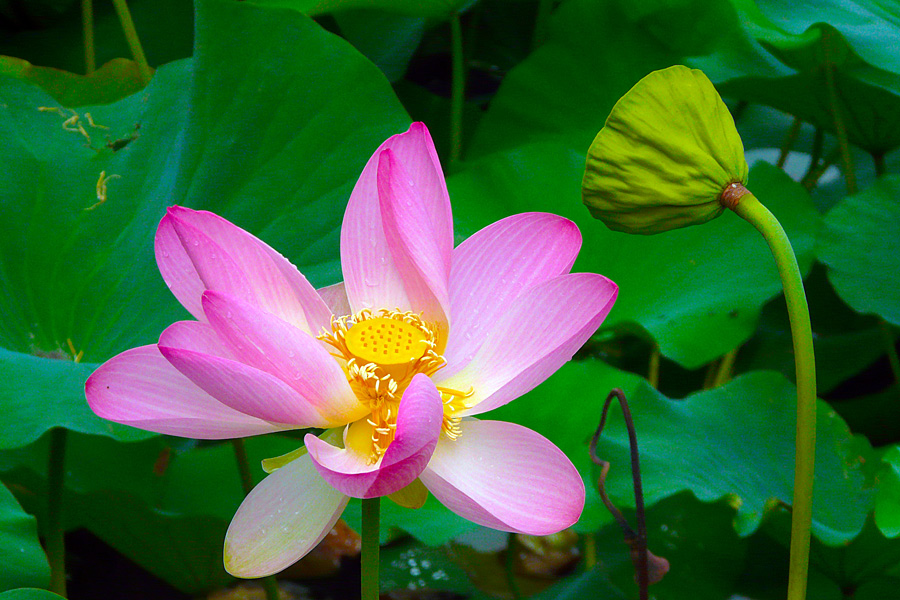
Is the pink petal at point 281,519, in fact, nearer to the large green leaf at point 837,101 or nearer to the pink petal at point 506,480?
the pink petal at point 506,480

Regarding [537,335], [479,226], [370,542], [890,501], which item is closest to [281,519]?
[370,542]

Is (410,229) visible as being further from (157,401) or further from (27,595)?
(27,595)

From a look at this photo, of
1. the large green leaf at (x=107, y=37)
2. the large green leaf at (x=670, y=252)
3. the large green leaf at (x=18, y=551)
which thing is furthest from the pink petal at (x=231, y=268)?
the large green leaf at (x=107, y=37)

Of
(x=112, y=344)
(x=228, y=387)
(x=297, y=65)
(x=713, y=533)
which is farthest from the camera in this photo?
(x=713, y=533)

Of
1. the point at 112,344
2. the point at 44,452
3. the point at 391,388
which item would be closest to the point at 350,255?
the point at 391,388

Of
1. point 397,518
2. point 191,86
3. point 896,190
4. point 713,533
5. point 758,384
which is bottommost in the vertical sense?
point 713,533

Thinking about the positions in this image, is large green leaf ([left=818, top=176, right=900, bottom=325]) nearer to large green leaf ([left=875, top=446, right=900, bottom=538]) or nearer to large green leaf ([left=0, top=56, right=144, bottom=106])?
large green leaf ([left=875, top=446, right=900, bottom=538])

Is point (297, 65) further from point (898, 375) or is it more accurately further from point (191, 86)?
point (898, 375)
